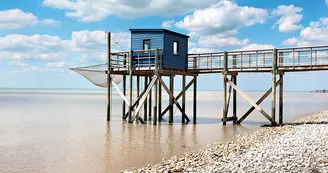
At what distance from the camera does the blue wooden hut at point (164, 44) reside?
21.5m

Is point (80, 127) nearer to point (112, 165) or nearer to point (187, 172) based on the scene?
point (112, 165)

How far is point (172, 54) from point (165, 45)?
905mm

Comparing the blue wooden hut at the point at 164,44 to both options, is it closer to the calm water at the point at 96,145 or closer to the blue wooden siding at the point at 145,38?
the blue wooden siding at the point at 145,38

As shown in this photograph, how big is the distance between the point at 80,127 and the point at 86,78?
11.3 feet

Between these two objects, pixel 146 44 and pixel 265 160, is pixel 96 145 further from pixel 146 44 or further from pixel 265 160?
pixel 146 44

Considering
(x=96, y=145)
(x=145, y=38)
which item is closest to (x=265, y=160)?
(x=96, y=145)

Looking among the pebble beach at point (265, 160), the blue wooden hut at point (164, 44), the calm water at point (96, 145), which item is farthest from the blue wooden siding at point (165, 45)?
the pebble beach at point (265, 160)

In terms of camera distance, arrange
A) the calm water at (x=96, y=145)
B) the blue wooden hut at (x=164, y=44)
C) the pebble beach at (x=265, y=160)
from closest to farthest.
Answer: the pebble beach at (x=265, y=160)
the calm water at (x=96, y=145)
the blue wooden hut at (x=164, y=44)

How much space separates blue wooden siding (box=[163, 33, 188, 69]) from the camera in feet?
71.1

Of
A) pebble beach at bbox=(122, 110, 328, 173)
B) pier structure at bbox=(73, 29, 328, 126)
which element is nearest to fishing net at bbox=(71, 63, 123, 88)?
pier structure at bbox=(73, 29, 328, 126)

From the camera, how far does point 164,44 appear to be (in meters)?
21.5

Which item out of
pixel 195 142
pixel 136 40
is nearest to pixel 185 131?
pixel 195 142

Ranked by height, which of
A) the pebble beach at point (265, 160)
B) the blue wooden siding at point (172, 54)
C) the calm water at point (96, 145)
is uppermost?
the blue wooden siding at point (172, 54)

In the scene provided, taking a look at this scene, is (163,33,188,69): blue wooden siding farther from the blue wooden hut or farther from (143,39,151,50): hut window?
(143,39,151,50): hut window
